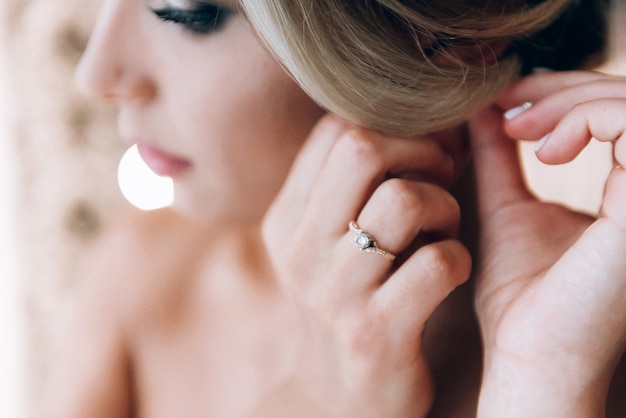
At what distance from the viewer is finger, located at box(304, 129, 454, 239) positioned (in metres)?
0.60

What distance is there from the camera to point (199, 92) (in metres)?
0.64

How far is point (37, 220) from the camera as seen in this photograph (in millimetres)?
1578

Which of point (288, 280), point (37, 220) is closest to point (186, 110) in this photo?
point (288, 280)

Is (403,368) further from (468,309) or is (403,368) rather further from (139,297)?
(139,297)

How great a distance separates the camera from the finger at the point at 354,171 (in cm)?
60

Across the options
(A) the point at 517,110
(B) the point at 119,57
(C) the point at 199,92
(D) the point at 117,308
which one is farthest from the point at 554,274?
(D) the point at 117,308

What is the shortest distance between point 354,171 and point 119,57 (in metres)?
0.30

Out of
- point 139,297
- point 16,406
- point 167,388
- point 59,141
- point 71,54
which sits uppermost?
point 71,54

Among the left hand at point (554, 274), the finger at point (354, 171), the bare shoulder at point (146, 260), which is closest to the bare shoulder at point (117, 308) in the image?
the bare shoulder at point (146, 260)

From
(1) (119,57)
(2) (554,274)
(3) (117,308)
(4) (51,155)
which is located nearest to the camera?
(2) (554,274)

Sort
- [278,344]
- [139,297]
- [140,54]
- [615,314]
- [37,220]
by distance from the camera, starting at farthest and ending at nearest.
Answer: [37,220]
[139,297]
[278,344]
[140,54]
[615,314]

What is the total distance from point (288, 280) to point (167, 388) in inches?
14.8

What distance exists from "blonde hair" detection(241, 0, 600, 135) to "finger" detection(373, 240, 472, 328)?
15 cm

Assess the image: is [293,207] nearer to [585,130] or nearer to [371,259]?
[371,259]
